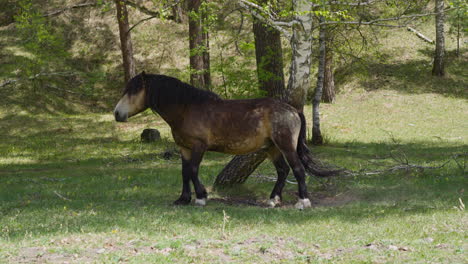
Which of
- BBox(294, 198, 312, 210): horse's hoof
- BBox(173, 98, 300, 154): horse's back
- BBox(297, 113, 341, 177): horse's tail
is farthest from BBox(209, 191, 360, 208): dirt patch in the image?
BBox(173, 98, 300, 154): horse's back

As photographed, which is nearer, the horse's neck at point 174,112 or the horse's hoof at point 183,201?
the horse's neck at point 174,112

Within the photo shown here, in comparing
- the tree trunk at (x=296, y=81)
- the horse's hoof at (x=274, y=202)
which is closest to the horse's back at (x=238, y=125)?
the horse's hoof at (x=274, y=202)

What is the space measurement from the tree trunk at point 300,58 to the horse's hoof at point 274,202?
2069 millimetres

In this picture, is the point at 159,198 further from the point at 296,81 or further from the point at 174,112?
the point at 296,81

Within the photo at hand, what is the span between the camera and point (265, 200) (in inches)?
448

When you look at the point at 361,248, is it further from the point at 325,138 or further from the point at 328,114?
the point at 328,114

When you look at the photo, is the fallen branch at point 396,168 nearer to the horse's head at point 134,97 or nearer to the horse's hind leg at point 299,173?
the horse's hind leg at point 299,173

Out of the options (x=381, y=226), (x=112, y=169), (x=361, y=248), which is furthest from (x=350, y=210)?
(x=112, y=169)

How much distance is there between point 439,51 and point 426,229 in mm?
23422

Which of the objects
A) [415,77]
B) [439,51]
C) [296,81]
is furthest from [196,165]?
[415,77]

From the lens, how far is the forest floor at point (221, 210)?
21.7ft

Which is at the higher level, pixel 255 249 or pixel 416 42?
pixel 416 42

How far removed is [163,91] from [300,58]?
324cm

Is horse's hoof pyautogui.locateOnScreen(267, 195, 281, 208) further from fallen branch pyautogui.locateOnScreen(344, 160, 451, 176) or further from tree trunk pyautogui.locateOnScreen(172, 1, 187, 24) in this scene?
tree trunk pyautogui.locateOnScreen(172, 1, 187, 24)
